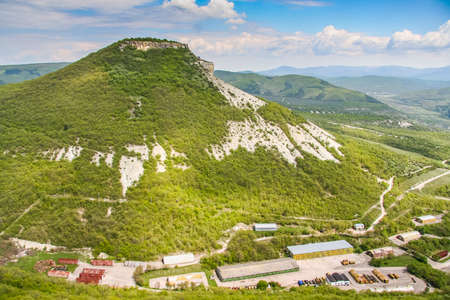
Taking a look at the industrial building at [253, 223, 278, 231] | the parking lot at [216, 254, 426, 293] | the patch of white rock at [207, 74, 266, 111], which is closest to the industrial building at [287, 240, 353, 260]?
the parking lot at [216, 254, 426, 293]

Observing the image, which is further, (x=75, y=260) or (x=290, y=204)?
(x=290, y=204)

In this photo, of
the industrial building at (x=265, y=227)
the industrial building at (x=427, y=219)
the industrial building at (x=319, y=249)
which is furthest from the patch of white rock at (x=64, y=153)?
the industrial building at (x=427, y=219)

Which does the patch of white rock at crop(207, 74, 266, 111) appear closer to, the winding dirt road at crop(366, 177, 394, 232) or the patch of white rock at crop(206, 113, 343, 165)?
the patch of white rock at crop(206, 113, 343, 165)

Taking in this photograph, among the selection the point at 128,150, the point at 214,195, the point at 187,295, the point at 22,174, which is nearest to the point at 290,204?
the point at 214,195

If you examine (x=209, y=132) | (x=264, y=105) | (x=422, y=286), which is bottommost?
(x=422, y=286)

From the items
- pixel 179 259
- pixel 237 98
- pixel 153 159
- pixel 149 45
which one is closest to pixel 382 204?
pixel 237 98

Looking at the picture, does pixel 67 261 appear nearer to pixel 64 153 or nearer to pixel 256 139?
pixel 64 153

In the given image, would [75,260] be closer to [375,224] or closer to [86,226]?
[86,226]
